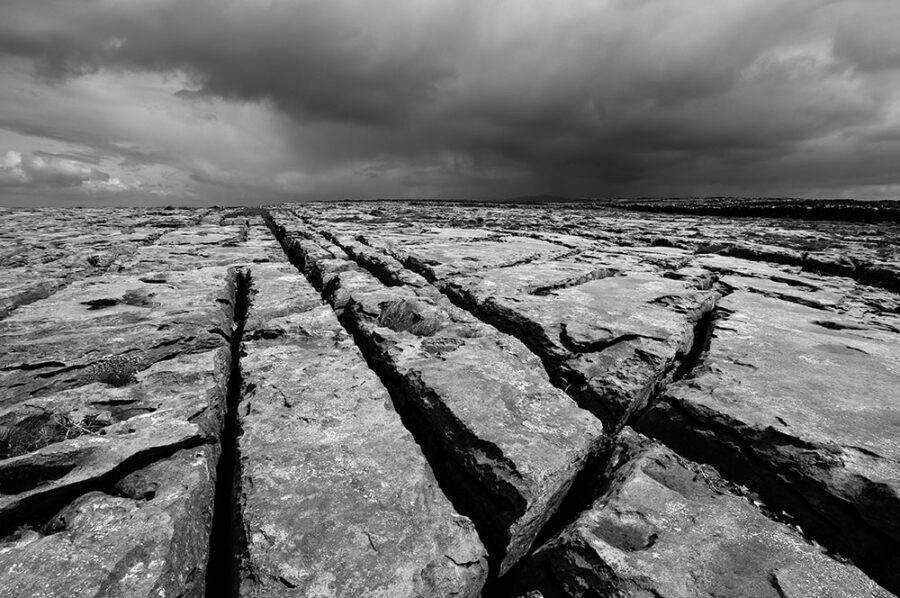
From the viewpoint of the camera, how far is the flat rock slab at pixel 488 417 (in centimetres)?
254

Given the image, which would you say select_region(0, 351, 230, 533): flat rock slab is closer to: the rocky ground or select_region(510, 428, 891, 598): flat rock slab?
the rocky ground

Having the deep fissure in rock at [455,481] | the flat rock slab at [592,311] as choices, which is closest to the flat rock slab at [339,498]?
the deep fissure in rock at [455,481]

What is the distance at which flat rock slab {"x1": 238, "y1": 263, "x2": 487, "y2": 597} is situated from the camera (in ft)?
6.74

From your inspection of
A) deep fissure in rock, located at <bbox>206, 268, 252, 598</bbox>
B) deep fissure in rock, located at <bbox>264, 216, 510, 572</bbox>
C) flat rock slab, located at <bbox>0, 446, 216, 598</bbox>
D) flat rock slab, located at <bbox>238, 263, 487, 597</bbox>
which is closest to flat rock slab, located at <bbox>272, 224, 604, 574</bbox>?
deep fissure in rock, located at <bbox>264, 216, 510, 572</bbox>

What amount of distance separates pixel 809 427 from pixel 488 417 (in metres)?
2.22

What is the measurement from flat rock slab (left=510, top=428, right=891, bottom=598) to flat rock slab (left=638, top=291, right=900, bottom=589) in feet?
0.77

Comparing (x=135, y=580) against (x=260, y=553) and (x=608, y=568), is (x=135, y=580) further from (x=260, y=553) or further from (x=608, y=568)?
(x=608, y=568)

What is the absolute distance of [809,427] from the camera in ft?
9.28

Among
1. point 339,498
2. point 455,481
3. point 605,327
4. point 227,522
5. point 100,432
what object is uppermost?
point 605,327

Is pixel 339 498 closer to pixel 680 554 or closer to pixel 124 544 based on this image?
pixel 124 544

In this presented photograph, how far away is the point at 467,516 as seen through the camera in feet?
8.56

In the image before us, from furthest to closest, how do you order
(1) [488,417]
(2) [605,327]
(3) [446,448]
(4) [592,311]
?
(4) [592,311]
(2) [605,327]
(1) [488,417]
(3) [446,448]

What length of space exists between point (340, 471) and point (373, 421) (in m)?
0.56

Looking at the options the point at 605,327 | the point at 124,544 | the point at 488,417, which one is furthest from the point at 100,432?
the point at 605,327
